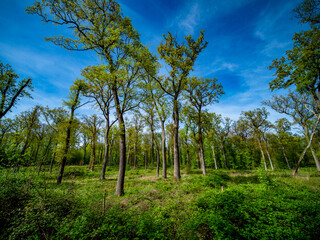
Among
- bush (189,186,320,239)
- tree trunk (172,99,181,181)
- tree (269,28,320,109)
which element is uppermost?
tree (269,28,320,109)

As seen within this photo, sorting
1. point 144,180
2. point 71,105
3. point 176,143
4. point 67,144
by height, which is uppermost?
point 71,105

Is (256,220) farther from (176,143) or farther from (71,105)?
(71,105)

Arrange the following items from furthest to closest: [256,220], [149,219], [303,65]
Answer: [303,65] < [256,220] < [149,219]

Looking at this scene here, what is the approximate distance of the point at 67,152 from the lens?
45.2 ft

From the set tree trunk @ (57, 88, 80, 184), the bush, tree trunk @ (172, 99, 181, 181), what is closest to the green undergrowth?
the bush

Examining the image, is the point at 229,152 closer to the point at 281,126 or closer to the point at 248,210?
the point at 281,126

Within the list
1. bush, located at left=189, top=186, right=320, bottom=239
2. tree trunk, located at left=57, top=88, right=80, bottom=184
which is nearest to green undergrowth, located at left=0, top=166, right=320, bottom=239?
bush, located at left=189, top=186, right=320, bottom=239

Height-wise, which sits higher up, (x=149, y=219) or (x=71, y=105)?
(x=71, y=105)

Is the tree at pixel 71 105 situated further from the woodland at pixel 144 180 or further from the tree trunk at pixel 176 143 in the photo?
the tree trunk at pixel 176 143

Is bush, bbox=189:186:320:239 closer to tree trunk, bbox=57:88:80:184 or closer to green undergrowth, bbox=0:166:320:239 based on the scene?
green undergrowth, bbox=0:166:320:239

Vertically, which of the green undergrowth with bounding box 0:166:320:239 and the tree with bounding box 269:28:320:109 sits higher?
the tree with bounding box 269:28:320:109

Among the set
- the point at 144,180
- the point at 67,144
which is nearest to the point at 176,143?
the point at 144,180

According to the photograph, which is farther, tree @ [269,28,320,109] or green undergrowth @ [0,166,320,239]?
tree @ [269,28,320,109]

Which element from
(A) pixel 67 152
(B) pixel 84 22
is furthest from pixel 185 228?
(A) pixel 67 152
